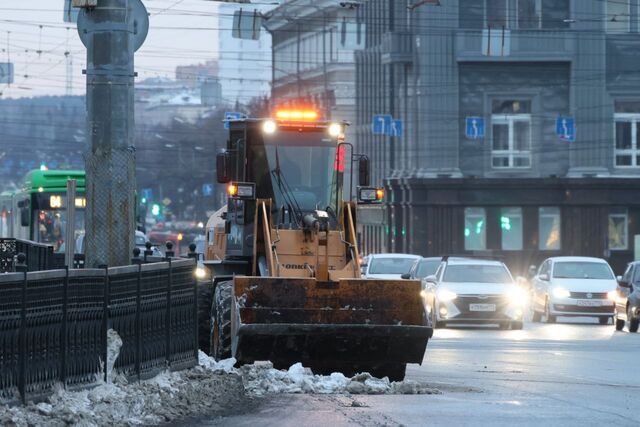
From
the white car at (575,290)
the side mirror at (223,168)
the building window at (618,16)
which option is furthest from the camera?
the building window at (618,16)

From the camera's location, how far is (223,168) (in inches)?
795

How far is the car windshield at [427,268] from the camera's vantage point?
1531 inches

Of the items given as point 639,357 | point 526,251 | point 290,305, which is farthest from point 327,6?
point 290,305

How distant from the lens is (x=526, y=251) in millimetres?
66562

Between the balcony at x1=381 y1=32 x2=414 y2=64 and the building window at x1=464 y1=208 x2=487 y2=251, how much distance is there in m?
7.03

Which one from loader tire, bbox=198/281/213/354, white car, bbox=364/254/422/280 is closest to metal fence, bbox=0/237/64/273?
loader tire, bbox=198/281/213/354

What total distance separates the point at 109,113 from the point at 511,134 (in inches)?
1996

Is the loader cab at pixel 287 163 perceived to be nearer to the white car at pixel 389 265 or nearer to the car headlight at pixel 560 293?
the car headlight at pixel 560 293

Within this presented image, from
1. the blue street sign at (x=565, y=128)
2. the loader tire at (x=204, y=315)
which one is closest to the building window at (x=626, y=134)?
the blue street sign at (x=565, y=128)

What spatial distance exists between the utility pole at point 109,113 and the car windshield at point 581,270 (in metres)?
23.9

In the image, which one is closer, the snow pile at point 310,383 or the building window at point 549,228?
the snow pile at point 310,383

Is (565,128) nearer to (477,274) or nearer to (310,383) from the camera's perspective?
(477,274)

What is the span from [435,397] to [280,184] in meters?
4.94

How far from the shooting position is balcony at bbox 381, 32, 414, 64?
68.1m
